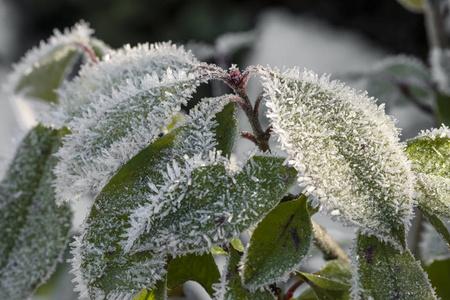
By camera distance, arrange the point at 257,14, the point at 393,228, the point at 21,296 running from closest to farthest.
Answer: the point at 393,228 < the point at 21,296 < the point at 257,14

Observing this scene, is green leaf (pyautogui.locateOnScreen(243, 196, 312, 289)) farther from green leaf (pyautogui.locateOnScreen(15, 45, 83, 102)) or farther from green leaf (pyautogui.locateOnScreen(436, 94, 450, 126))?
green leaf (pyautogui.locateOnScreen(436, 94, 450, 126))

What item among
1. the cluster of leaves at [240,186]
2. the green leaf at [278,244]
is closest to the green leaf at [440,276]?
the cluster of leaves at [240,186]

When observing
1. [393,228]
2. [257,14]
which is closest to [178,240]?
[393,228]

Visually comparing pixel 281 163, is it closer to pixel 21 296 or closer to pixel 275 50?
pixel 21 296

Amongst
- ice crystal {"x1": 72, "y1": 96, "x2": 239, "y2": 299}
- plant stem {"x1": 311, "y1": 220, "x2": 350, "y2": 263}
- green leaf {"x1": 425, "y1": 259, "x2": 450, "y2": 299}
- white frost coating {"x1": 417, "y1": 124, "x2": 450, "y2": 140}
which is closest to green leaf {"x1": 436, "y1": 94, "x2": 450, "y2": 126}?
green leaf {"x1": 425, "y1": 259, "x2": 450, "y2": 299}

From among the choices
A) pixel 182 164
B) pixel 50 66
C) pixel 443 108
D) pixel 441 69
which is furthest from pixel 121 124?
pixel 441 69

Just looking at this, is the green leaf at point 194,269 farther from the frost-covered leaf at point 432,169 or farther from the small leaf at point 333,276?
the frost-covered leaf at point 432,169
